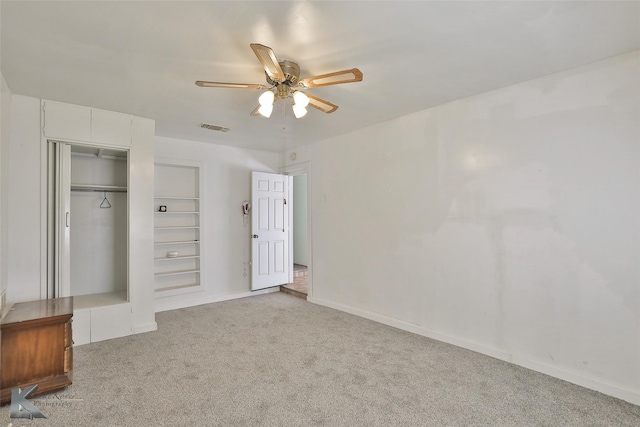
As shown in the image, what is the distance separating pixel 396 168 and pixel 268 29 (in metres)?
2.30

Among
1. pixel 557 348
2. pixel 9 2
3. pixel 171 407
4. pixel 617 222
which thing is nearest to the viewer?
pixel 9 2

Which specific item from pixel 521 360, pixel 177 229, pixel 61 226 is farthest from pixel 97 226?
pixel 521 360

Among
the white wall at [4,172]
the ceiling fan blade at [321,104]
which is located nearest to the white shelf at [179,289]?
the white wall at [4,172]

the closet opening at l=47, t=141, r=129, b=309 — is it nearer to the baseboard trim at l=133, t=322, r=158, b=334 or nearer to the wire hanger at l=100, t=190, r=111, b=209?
the wire hanger at l=100, t=190, r=111, b=209

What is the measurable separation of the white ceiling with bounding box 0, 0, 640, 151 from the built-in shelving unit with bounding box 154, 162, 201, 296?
1638mm

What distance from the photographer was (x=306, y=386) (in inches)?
95.0

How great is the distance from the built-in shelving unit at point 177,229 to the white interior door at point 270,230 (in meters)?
0.88

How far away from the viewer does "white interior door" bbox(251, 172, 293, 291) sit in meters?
5.25

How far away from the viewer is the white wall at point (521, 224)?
7.64 feet

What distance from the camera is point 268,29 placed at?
1.98 m

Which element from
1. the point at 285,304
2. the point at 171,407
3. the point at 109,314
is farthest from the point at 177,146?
the point at 171,407

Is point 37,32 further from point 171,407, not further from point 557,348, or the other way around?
point 557,348

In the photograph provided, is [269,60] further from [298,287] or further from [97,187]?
[298,287]

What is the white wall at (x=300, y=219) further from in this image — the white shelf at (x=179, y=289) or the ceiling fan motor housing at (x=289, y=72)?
the ceiling fan motor housing at (x=289, y=72)
